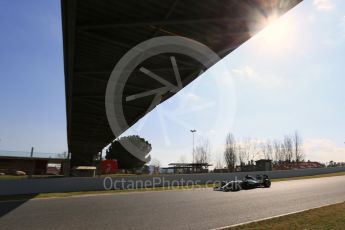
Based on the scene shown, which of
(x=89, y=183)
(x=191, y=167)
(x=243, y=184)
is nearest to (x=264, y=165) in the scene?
(x=191, y=167)

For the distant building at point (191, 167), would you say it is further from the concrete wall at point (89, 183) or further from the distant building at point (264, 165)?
the concrete wall at point (89, 183)

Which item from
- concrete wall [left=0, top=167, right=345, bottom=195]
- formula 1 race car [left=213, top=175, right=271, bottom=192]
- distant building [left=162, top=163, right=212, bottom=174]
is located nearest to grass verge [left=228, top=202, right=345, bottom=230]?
formula 1 race car [left=213, top=175, right=271, bottom=192]

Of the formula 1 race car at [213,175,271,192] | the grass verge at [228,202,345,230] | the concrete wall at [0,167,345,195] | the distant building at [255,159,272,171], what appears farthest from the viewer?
the distant building at [255,159,272,171]

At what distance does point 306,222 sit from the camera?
821 centimetres

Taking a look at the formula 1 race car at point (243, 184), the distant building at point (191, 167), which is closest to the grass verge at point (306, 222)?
the formula 1 race car at point (243, 184)

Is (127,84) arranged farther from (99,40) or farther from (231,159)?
(231,159)

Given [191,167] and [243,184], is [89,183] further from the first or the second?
[191,167]

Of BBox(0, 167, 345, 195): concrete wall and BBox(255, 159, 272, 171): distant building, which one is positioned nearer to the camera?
BBox(0, 167, 345, 195): concrete wall

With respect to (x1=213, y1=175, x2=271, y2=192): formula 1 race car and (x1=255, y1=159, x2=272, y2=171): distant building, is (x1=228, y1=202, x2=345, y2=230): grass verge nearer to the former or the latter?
(x1=213, y1=175, x2=271, y2=192): formula 1 race car

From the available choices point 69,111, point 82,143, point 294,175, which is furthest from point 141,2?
point 82,143

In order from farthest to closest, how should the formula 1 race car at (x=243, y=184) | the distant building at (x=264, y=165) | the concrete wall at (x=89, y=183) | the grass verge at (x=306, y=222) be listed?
the distant building at (x=264, y=165)
the formula 1 race car at (x=243, y=184)
the concrete wall at (x=89, y=183)
the grass verge at (x=306, y=222)

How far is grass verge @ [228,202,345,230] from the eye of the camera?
757cm

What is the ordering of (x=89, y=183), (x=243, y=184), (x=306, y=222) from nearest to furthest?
(x=306, y=222) → (x=243, y=184) → (x=89, y=183)

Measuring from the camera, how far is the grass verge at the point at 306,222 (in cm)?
757
